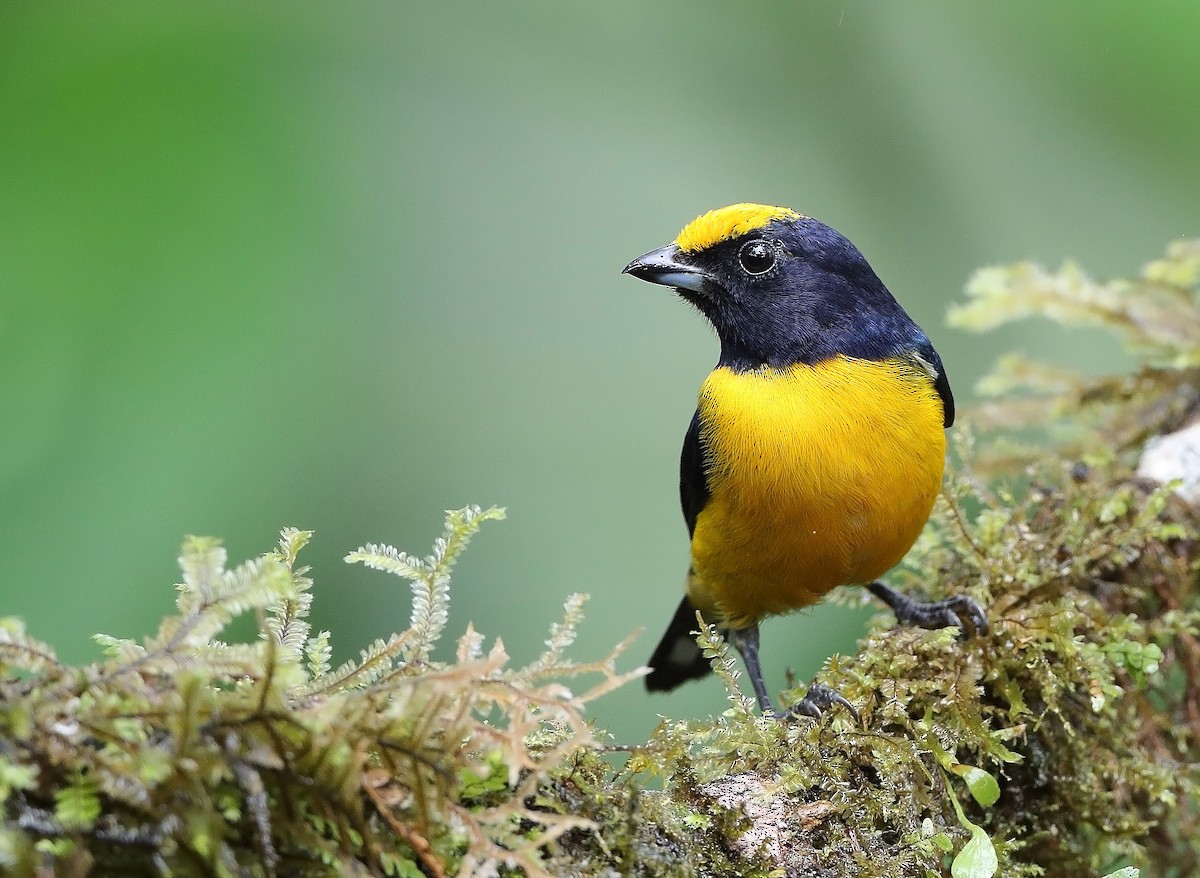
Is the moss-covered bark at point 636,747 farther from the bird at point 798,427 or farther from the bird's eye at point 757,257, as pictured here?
the bird's eye at point 757,257

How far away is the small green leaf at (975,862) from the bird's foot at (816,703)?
39cm

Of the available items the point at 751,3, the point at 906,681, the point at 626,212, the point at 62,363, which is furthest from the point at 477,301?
the point at 906,681

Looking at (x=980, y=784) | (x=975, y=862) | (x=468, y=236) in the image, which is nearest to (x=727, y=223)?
(x=980, y=784)

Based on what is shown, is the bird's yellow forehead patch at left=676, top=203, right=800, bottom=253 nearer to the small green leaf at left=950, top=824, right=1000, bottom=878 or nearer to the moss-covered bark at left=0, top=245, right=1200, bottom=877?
the moss-covered bark at left=0, top=245, right=1200, bottom=877

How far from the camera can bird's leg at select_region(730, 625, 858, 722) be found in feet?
7.24

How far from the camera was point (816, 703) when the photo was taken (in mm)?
2287

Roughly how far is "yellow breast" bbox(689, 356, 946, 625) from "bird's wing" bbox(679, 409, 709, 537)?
44mm

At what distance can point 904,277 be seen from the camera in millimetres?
5336

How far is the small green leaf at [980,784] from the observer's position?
2006 mm

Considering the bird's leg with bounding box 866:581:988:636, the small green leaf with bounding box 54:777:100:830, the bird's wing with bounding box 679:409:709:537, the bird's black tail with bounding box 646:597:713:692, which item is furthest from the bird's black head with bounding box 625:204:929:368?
the small green leaf with bounding box 54:777:100:830

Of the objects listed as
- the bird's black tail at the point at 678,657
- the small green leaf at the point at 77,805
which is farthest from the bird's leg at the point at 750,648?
the small green leaf at the point at 77,805

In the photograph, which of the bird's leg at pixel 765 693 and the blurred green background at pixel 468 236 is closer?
the bird's leg at pixel 765 693

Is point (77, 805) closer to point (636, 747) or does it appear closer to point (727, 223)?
point (636, 747)

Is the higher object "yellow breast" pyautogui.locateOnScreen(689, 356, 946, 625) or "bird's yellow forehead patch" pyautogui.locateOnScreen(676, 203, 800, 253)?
"bird's yellow forehead patch" pyautogui.locateOnScreen(676, 203, 800, 253)
